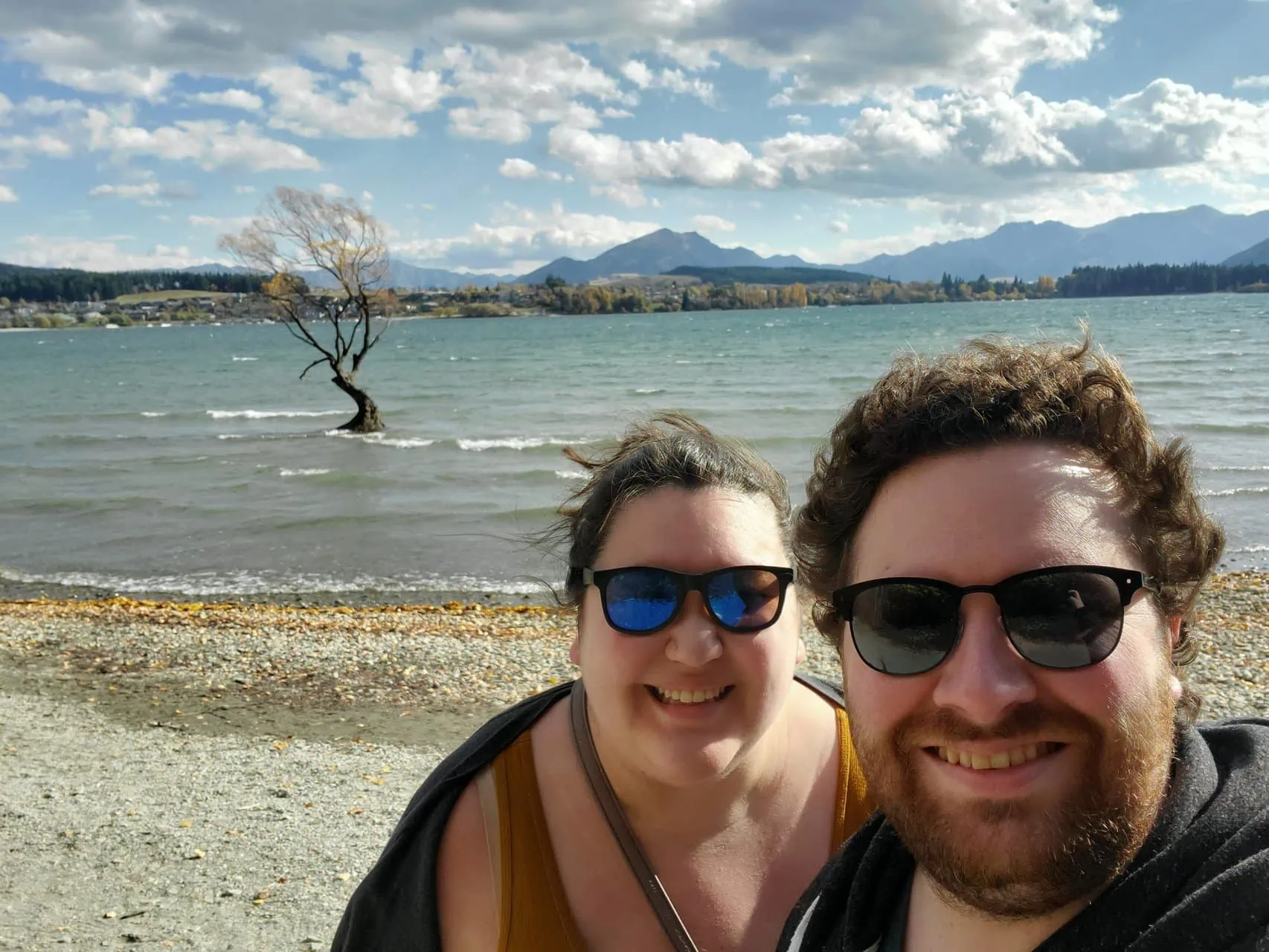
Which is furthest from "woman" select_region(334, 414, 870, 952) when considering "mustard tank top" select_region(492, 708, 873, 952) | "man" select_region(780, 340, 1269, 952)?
"man" select_region(780, 340, 1269, 952)

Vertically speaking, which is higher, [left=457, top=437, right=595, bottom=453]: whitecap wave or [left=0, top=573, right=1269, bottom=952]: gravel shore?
[left=457, top=437, right=595, bottom=453]: whitecap wave

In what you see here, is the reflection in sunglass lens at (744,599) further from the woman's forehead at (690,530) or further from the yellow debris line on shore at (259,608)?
the yellow debris line on shore at (259,608)

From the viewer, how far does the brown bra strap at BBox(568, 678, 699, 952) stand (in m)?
2.03

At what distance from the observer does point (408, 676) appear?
31.3 feet

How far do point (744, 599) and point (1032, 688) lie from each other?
34.5 inches

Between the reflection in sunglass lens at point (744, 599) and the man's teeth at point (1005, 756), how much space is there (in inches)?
31.8

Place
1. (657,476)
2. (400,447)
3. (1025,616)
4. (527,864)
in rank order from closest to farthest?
(1025,616) → (527,864) → (657,476) → (400,447)

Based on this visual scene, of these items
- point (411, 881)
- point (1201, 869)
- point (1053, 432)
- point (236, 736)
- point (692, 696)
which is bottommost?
point (236, 736)

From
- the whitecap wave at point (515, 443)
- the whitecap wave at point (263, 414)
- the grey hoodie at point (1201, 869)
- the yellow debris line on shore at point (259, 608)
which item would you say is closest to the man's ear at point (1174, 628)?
the grey hoodie at point (1201, 869)

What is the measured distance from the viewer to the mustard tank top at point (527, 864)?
1.94m

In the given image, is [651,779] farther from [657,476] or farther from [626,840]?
[657,476]

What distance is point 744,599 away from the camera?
2162mm

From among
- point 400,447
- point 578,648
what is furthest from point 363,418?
point 578,648

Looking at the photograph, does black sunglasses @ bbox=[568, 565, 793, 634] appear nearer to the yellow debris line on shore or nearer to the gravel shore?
the gravel shore
